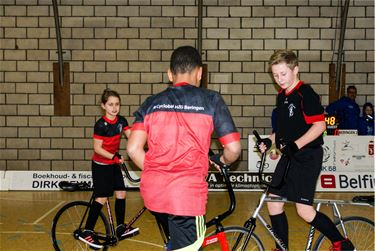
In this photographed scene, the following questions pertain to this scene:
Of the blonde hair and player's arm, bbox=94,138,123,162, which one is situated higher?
the blonde hair

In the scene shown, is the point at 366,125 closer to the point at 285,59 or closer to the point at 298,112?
the point at 298,112

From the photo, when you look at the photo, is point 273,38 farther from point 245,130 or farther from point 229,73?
point 245,130

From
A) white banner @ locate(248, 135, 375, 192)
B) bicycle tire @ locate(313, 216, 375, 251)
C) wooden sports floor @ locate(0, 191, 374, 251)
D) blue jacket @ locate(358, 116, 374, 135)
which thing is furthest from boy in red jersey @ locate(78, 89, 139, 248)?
blue jacket @ locate(358, 116, 374, 135)

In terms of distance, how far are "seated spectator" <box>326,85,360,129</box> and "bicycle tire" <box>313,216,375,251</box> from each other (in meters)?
6.53

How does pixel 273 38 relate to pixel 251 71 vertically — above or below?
above

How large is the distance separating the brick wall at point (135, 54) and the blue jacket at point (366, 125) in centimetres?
84

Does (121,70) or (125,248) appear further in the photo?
(121,70)

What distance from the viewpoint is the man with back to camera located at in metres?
2.61

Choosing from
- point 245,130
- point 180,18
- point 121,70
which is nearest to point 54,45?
point 121,70

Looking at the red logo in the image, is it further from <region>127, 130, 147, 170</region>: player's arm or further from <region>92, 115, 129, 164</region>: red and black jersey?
<region>127, 130, 147, 170</region>: player's arm

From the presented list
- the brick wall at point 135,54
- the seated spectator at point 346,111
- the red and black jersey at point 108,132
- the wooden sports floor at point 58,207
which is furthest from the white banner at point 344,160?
the red and black jersey at point 108,132

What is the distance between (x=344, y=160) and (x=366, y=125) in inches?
43.8

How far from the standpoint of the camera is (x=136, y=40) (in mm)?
10633

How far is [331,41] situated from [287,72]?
24.7 ft
